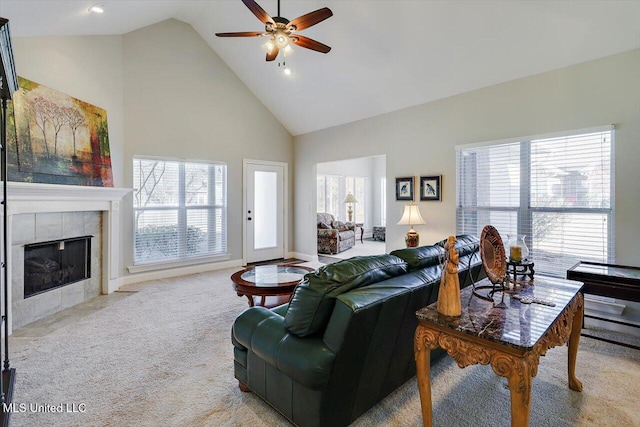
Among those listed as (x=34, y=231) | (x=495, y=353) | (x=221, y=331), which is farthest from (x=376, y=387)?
(x=34, y=231)

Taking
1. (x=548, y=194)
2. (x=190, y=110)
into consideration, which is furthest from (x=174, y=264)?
(x=548, y=194)

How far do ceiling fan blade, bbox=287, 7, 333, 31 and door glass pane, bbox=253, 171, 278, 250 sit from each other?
348cm

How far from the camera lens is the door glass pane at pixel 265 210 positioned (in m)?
6.13

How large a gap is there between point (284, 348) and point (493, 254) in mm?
1275

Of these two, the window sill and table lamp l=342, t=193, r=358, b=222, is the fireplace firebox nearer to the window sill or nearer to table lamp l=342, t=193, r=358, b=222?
the window sill

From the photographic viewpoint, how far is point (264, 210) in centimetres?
627

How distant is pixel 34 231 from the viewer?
329 centimetres

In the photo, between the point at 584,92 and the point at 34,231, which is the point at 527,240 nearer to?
the point at 584,92

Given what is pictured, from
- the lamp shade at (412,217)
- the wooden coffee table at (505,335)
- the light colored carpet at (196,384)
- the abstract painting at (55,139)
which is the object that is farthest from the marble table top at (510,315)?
the abstract painting at (55,139)

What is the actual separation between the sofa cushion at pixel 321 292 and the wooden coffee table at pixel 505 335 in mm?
349

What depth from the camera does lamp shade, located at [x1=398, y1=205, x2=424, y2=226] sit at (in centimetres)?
437

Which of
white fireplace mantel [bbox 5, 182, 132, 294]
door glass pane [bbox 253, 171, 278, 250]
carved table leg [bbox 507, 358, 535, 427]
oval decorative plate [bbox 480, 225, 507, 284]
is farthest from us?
door glass pane [bbox 253, 171, 278, 250]

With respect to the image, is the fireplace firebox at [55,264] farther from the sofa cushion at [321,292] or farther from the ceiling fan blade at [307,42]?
the ceiling fan blade at [307,42]

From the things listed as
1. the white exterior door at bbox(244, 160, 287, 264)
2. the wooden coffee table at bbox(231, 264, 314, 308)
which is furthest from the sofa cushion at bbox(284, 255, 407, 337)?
the white exterior door at bbox(244, 160, 287, 264)
